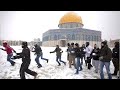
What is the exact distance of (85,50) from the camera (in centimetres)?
870

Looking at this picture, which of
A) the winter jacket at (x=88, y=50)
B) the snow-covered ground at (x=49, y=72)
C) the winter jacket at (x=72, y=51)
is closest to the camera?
the snow-covered ground at (x=49, y=72)

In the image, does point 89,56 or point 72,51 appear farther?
point 72,51

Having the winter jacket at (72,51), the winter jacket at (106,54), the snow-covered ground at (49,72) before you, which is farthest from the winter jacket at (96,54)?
the winter jacket at (106,54)

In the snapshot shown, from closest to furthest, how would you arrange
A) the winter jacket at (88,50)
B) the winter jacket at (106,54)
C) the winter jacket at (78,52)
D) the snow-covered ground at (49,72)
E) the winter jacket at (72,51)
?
the winter jacket at (106,54) → the snow-covered ground at (49,72) → the winter jacket at (78,52) → the winter jacket at (88,50) → the winter jacket at (72,51)

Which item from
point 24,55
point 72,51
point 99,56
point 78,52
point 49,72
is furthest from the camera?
point 72,51

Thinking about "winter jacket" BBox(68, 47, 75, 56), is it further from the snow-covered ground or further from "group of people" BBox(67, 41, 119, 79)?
the snow-covered ground

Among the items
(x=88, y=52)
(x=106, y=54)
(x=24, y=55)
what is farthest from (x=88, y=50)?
(x=24, y=55)

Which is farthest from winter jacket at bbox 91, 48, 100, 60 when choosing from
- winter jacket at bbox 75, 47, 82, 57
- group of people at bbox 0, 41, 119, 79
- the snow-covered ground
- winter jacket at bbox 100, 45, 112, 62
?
winter jacket at bbox 100, 45, 112, 62

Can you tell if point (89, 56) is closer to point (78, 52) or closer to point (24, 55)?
point (78, 52)

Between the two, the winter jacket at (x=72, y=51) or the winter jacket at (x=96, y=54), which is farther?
the winter jacket at (x=72, y=51)

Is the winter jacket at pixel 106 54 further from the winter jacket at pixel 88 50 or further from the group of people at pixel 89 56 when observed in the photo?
the winter jacket at pixel 88 50

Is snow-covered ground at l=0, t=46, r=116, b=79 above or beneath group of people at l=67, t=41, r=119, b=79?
beneath

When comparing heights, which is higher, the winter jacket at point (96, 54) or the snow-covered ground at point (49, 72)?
the winter jacket at point (96, 54)
